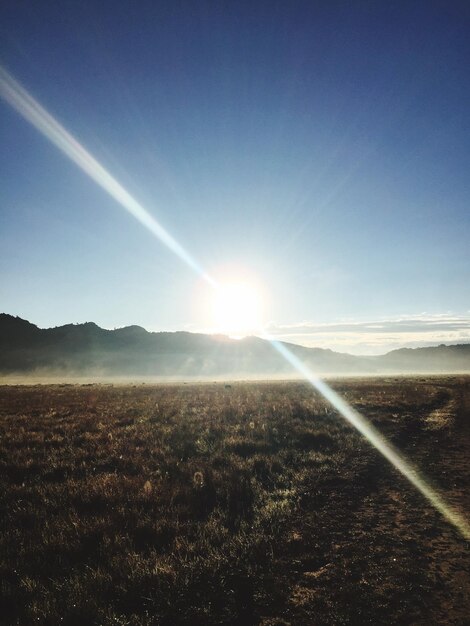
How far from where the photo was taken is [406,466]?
11.4 m

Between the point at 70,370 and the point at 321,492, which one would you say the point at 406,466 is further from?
the point at 70,370

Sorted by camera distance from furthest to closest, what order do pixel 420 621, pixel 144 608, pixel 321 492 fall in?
pixel 321 492, pixel 144 608, pixel 420 621

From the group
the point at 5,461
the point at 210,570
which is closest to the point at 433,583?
the point at 210,570

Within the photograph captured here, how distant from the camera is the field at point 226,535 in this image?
4.66 metres

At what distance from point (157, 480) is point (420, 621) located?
671 centimetres

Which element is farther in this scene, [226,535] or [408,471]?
[408,471]

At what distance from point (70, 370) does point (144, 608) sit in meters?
203

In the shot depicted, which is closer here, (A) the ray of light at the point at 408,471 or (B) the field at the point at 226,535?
(B) the field at the point at 226,535

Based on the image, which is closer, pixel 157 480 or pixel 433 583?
pixel 433 583

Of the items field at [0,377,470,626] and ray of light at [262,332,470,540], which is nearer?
field at [0,377,470,626]

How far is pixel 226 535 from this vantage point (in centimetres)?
662

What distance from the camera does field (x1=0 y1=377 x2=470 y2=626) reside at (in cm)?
466

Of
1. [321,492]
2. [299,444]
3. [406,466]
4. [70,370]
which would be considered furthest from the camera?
[70,370]

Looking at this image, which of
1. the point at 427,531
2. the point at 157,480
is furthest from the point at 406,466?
the point at 157,480
